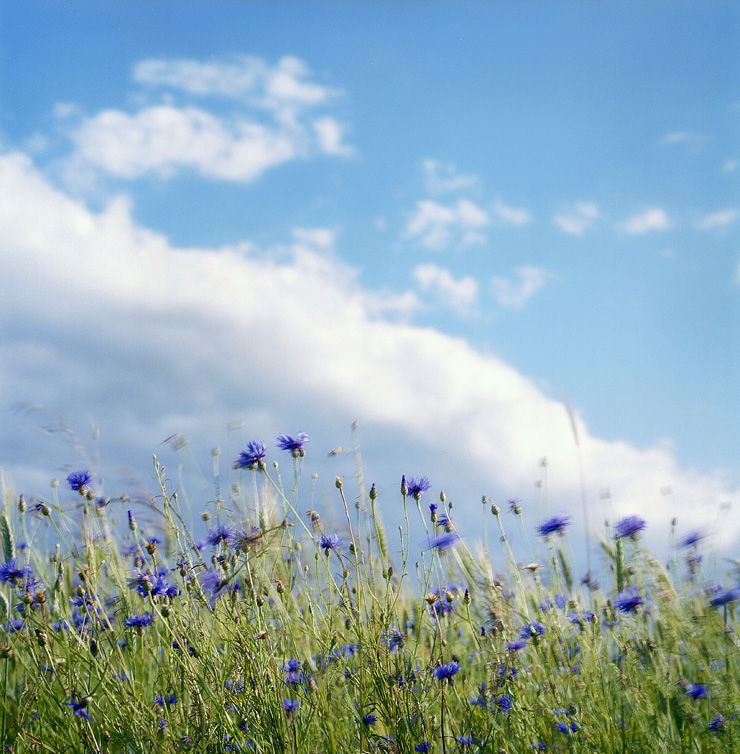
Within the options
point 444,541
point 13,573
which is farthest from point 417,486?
point 13,573

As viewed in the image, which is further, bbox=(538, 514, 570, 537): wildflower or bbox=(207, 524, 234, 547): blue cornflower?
bbox=(538, 514, 570, 537): wildflower

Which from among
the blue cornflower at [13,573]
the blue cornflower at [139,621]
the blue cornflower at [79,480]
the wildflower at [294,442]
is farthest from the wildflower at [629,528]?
the blue cornflower at [13,573]

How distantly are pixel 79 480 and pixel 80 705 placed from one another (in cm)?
86

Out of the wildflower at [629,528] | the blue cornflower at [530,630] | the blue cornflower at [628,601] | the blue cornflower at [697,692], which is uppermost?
the wildflower at [629,528]

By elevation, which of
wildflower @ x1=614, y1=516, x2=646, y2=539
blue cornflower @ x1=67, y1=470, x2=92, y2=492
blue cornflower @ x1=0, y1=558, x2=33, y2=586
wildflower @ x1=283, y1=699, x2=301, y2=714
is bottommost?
wildflower @ x1=283, y1=699, x2=301, y2=714

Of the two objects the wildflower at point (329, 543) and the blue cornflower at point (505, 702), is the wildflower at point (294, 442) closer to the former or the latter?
the wildflower at point (329, 543)

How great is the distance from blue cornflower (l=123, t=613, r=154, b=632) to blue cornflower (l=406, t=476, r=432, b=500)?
104cm

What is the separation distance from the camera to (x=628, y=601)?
2457mm

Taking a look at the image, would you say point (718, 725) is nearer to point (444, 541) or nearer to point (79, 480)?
point (444, 541)

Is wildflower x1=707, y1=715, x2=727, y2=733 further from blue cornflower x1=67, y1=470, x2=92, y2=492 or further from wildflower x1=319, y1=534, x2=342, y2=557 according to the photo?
blue cornflower x1=67, y1=470, x2=92, y2=492

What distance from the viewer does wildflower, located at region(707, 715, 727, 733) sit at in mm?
2131

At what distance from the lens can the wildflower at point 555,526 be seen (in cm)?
284

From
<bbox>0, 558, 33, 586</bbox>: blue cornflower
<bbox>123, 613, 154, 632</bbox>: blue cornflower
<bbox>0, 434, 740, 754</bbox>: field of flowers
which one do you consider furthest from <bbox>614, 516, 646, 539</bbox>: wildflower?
<bbox>0, 558, 33, 586</bbox>: blue cornflower

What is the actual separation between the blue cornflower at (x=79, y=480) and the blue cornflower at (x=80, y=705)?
2.43 feet
